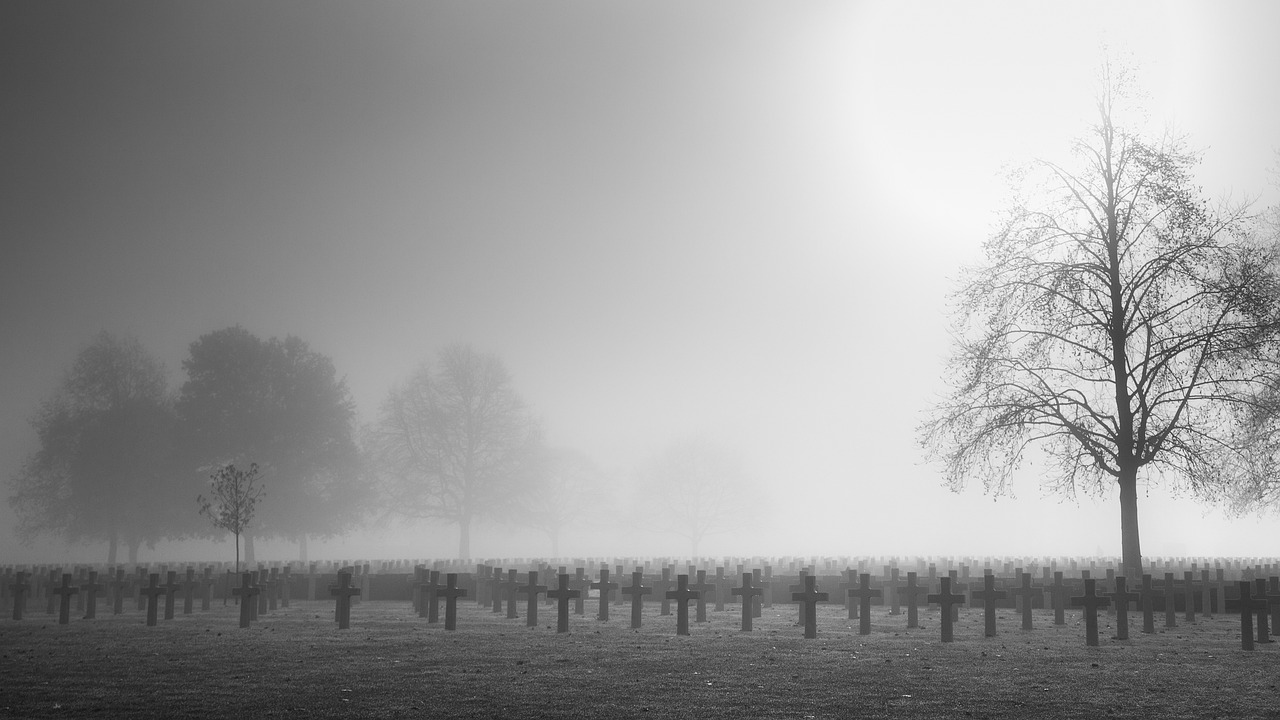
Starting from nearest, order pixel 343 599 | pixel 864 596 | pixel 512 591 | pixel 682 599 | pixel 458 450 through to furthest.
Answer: pixel 682 599 < pixel 864 596 < pixel 343 599 < pixel 512 591 < pixel 458 450

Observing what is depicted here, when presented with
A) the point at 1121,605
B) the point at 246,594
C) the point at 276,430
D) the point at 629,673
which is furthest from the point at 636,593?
the point at 276,430

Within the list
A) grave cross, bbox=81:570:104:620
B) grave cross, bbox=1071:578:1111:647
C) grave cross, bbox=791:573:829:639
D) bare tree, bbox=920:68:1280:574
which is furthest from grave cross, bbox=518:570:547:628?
bare tree, bbox=920:68:1280:574

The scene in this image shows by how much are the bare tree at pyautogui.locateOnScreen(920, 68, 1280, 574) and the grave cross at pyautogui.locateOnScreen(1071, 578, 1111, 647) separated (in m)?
8.41

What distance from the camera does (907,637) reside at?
60.5 ft

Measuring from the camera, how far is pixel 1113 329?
Result: 85.3 ft

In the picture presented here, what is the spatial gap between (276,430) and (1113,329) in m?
40.2

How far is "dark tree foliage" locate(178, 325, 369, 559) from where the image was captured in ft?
165

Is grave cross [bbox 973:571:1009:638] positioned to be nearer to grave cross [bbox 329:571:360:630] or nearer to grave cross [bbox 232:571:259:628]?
grave cross [bbox 329:571:360:630]

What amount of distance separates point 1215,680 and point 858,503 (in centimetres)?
14959

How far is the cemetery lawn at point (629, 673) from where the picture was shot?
415 inches

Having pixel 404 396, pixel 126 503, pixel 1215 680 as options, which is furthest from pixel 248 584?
pixel 404 396

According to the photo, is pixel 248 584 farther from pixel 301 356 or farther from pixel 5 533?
pixel 5 533

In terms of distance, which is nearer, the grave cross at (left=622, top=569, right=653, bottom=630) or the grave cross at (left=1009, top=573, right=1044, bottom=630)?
the grave cross at (left=1009, top=573, right=1044, bottom=630)

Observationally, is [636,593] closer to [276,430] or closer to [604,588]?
[604,588]
